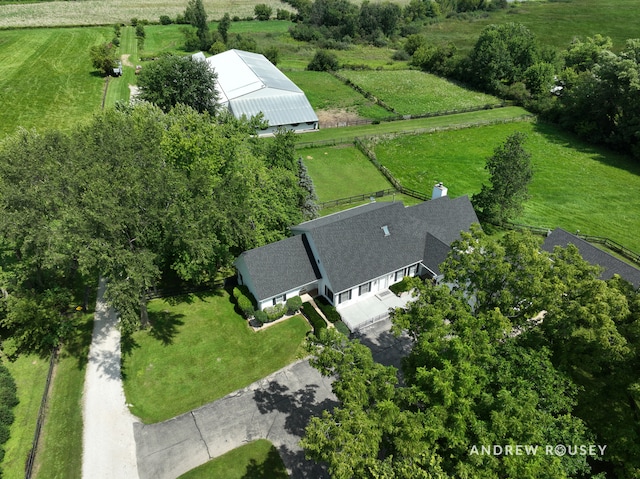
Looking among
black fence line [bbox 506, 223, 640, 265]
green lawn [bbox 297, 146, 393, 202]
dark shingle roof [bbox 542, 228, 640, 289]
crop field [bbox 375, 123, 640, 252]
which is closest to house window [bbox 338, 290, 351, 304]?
green lawn [bbox 297, 146, 393, 202]

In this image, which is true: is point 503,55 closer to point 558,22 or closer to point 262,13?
point 558,22

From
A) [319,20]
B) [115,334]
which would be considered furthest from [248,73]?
[319,20]

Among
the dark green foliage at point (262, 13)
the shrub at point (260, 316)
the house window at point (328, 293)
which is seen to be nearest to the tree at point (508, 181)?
the house window at point (328, 293)

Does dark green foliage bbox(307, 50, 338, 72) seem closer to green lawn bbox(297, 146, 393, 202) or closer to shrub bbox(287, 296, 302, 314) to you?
green lawn bbox(297, 146, 393, 202)

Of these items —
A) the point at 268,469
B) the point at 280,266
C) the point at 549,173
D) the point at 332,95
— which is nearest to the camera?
the point at 268,469

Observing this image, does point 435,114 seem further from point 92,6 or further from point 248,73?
point 92,6

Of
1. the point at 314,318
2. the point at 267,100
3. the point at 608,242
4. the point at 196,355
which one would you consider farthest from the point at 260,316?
the point at 267,100
